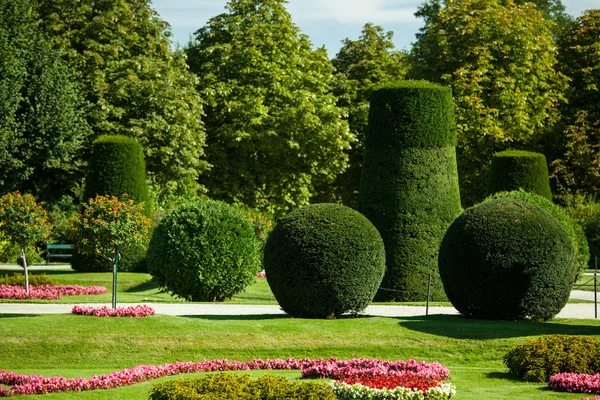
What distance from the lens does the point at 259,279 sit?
32219 mm

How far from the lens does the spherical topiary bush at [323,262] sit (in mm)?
16969

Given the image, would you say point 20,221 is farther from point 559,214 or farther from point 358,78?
point 358,78

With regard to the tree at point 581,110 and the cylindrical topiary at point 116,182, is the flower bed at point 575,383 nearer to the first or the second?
the cylindrical topiary at point 116,182

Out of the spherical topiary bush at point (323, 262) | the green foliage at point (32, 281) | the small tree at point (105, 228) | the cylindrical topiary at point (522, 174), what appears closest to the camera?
the spherical topiary bush at point (323, 262)

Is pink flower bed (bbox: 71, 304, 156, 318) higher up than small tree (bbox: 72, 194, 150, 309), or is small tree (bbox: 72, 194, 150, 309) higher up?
small tree (bbox: 72, 194, 150, 309)

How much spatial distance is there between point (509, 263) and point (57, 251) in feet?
92.9

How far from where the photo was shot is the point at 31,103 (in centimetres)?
3722

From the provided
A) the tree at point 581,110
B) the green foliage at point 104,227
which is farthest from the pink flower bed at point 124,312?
the tree at point 581,110

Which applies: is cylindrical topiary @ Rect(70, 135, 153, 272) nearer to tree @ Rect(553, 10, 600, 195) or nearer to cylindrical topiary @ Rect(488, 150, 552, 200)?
cylindrical topiary @ Rect(488, 150, 552, 200)

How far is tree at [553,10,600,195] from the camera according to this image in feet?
145

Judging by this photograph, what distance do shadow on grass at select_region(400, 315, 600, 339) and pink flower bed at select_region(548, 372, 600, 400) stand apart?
3486 millimetres

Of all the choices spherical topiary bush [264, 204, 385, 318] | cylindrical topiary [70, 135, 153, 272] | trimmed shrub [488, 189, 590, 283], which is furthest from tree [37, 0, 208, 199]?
spherical topiary bush [264, 204, 385, 318]

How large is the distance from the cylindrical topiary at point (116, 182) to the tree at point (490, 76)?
17450 mm

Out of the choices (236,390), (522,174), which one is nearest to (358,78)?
(522,174)
